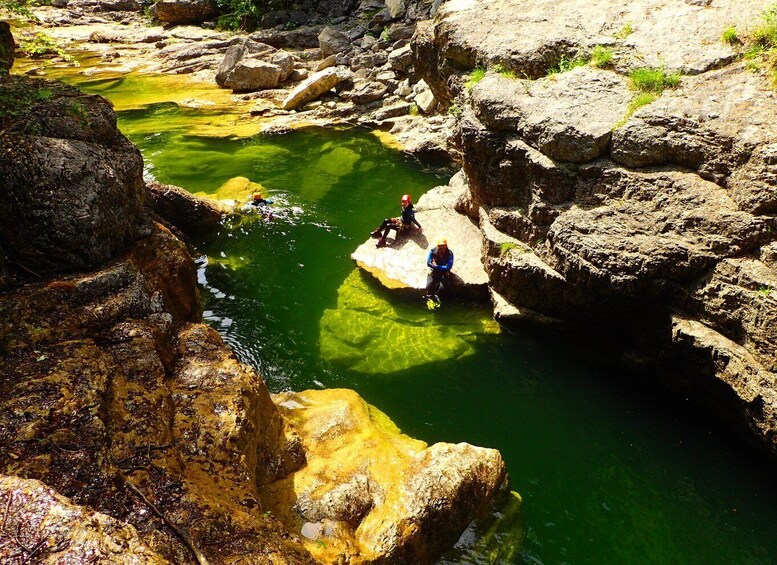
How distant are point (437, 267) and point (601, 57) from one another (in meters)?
5.19

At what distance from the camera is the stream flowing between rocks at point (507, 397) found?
22.2 ft

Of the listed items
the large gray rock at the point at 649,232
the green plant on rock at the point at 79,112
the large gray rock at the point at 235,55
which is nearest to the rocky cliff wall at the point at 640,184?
the large gray rock at the point at 649,232

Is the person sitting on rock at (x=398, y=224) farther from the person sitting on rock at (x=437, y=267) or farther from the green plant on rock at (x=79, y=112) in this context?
the green plant on rock at (x=79, y=112)

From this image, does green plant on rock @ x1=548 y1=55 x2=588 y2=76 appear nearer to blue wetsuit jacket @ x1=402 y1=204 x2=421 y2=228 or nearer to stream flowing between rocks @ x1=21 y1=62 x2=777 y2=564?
blue wetsuit jacket @ x1=402 y1=204 x2=421 y2=228

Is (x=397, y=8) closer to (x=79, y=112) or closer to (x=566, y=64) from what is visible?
(x=566, y=64)

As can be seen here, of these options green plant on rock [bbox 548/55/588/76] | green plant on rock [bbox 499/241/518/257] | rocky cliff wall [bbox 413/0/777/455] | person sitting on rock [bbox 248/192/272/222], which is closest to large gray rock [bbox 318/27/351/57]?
person sitting on rock [bbox 248/192/272/222]

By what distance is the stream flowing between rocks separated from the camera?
6.76 meters

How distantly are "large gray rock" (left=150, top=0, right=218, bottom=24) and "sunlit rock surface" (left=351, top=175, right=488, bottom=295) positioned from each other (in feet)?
97.8

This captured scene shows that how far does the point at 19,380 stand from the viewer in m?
4.36

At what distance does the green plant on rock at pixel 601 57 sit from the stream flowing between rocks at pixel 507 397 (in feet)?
17.6

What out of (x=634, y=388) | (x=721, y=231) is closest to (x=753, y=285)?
(x=721, y=231)

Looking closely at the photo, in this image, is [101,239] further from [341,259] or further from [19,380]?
[341,259]

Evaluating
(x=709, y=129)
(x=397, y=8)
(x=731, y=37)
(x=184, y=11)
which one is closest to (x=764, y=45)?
(x=731, y=37)

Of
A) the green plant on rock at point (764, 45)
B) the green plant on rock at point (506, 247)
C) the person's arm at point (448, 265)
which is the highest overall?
the green plant on rock at point (764, 45)
